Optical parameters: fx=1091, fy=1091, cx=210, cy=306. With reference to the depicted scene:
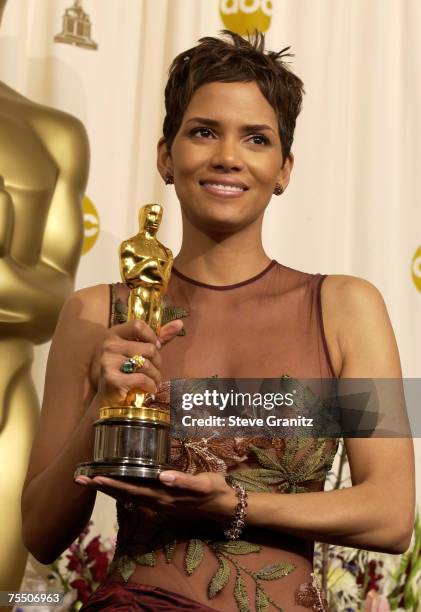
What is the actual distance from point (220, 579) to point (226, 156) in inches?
18.8

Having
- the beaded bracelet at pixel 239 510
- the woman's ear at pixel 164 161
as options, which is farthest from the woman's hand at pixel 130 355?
the woman's ear at pixel 164 161

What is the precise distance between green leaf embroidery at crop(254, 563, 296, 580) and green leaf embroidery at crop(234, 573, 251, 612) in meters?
0.02

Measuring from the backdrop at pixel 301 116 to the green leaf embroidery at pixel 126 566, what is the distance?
1.22 metres

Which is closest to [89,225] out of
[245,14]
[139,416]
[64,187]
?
[64,187]

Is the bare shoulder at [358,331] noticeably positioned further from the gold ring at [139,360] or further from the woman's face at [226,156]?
the gold ring at [139,360]

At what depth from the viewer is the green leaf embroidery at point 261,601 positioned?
1.14 meters

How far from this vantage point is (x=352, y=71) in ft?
8.18

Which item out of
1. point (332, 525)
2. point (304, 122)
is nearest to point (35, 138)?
point (304, 122)

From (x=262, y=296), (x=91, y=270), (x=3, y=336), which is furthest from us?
(x=91, y=270)

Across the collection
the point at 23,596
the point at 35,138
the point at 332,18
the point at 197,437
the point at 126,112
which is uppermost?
the point at 332,18

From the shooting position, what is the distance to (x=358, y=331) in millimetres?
1290

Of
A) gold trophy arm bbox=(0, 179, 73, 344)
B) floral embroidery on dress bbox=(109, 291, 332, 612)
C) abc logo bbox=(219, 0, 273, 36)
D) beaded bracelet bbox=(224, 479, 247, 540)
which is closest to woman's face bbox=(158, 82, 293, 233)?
floral embroidery on dress bbox=(109, 291, 332, 612)

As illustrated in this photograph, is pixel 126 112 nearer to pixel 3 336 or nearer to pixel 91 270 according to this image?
pixel 91 270

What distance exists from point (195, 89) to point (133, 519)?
522 millimetres
